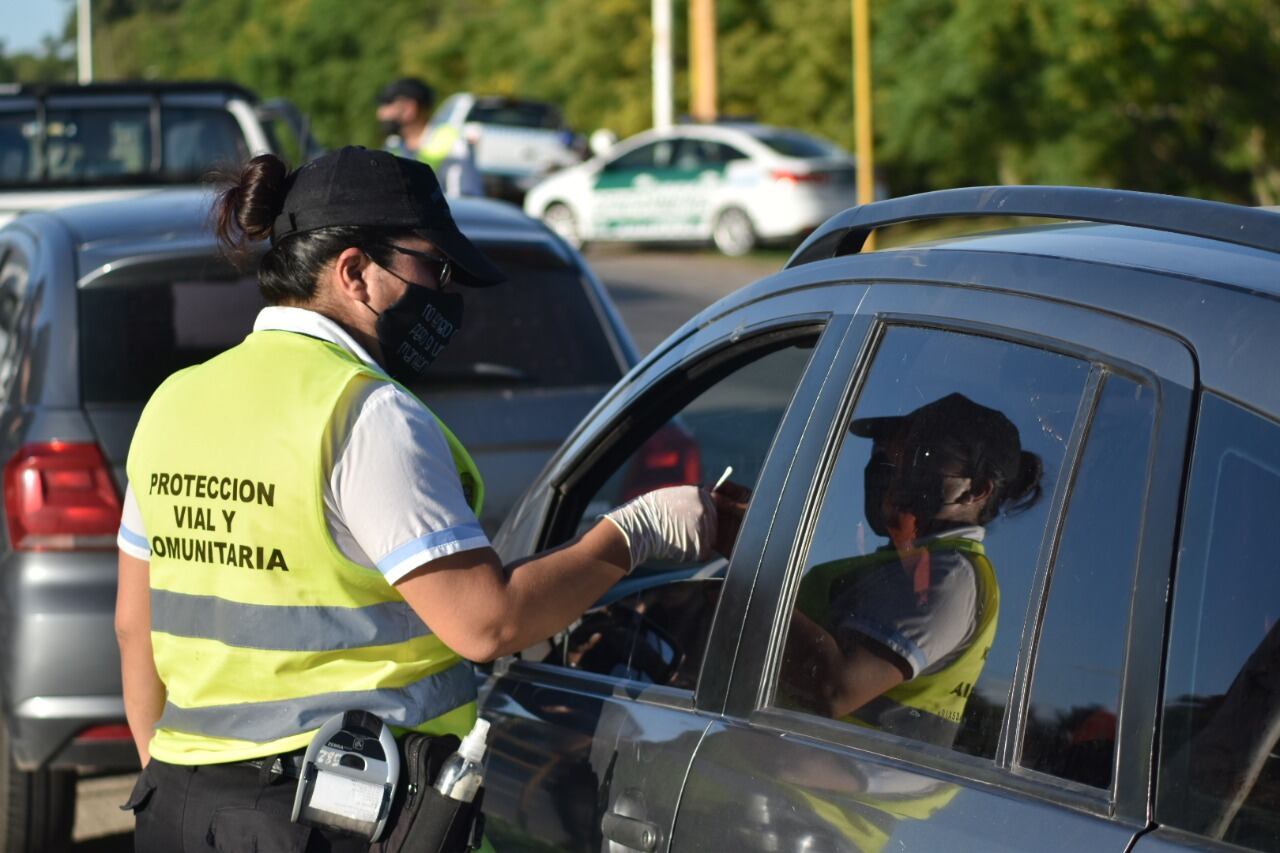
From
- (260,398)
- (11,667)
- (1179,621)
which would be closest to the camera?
(1179,621)

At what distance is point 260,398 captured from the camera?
7.67ft

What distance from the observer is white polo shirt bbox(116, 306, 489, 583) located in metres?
2.25

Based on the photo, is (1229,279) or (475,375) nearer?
(1229,279)

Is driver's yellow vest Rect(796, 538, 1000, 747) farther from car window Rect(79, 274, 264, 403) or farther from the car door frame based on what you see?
car window Rect(79, 274, 264, 403)

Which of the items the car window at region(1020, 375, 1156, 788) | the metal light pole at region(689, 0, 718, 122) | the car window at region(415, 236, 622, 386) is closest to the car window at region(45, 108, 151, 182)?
the car window at region(415, 236, 622, 386)

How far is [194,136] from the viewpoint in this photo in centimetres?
1038

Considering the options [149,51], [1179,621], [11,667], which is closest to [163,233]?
[11,667]

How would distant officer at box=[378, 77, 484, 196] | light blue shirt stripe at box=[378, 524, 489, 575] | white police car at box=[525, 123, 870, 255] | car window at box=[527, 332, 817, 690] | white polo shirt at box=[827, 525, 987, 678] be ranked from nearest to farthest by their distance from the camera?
white polo shirt at box=[827, 525, 987, 678], light blue shirt stripe at box=[378, 524, 489, 575], car window at box=[527, 332, 817, 690], distant officer at box=[378, 77, 484, 196], white police car at box=[525, 123, 870, 255]

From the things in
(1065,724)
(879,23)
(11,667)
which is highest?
(879,23)

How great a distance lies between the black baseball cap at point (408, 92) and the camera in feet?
29.9

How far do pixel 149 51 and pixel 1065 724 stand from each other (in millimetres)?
85407

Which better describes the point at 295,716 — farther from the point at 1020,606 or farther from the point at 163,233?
the point at 163,233

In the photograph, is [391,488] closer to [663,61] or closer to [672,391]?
[672,391]

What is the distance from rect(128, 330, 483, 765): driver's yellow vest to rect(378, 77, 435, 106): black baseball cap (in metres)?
6.86
